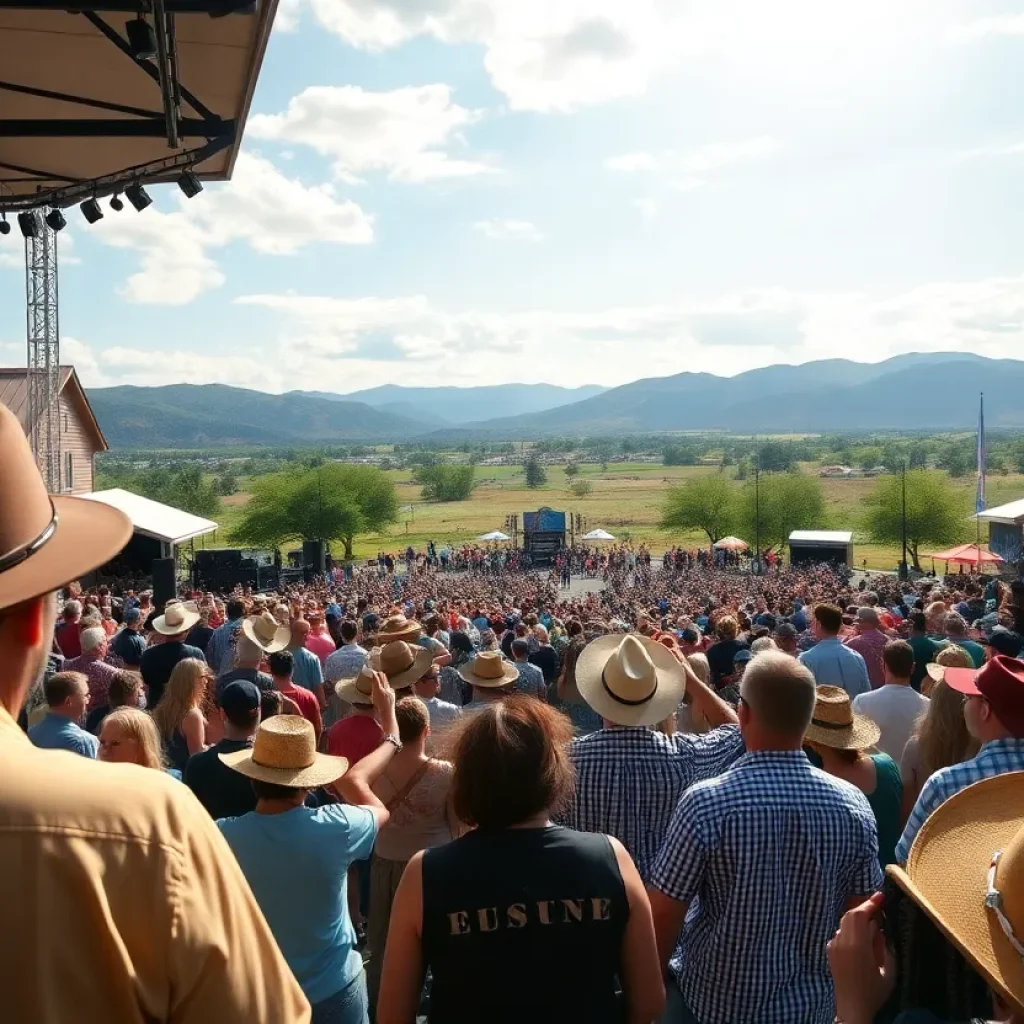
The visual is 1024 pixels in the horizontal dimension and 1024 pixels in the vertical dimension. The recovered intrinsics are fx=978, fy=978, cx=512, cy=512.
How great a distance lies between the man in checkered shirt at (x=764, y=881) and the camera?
9.71 ft

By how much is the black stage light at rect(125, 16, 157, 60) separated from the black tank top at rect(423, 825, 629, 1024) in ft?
23.1

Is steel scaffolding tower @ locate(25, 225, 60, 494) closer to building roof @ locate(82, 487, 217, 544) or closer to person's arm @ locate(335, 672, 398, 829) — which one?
building roof @ locate(82, 487, 217, 544)

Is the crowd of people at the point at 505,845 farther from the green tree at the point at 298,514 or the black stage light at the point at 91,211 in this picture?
the green tree at the point at 298,514

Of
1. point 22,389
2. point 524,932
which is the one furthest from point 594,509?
point 524,932

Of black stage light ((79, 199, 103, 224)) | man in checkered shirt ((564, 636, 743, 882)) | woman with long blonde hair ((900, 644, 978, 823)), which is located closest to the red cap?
woman with long blonde hair ((900, 644, 978, 823))

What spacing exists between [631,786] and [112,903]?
2.86 meters

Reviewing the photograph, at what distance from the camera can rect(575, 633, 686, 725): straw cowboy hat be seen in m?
3.90

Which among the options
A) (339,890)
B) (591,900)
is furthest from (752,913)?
(339,890)

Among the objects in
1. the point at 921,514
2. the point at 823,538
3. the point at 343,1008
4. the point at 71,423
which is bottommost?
the point at 921,514

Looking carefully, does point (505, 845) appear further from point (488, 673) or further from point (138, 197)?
point (138, 197)

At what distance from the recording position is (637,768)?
12.6 feet

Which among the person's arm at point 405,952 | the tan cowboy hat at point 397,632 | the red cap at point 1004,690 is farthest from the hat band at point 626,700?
the tan cowboy hat at point 397,632

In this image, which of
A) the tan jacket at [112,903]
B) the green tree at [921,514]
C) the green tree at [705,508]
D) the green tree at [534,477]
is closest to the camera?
the tan jacket at [112,903]

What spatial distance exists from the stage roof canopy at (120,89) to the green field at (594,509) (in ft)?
188
